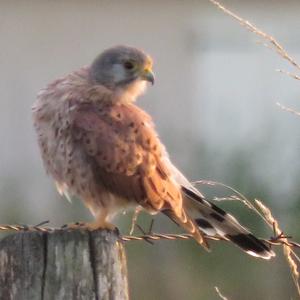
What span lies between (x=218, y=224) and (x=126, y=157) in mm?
579

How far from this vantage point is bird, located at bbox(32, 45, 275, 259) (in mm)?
5305

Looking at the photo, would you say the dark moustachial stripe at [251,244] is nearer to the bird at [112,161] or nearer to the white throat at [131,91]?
the bird at [112,161]

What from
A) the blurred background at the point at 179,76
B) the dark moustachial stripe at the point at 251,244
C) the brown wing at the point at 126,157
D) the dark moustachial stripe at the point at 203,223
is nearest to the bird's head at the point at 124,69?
the brown wing at the point at 126,157

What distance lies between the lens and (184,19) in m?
14.2

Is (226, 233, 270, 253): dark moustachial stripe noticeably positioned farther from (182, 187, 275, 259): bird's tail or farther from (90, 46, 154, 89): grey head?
(90, 46, 154, 89): grey head

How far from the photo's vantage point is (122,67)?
5895 mm

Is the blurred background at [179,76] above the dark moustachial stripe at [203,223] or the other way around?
the other way around

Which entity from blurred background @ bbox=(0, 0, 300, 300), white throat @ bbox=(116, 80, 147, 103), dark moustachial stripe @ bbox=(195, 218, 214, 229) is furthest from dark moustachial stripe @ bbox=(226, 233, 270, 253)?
blurred background @ bbox=(0, 0, 300, 300)

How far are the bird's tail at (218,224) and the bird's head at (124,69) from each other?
582 millimetres

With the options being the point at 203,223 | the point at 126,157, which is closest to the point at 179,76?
the point at 203,223

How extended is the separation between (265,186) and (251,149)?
2.56ft

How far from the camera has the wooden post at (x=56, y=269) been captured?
13.4 feet

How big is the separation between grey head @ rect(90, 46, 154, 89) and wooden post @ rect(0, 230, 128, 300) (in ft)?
5.78

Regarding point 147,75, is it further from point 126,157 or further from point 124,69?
point 126,157
